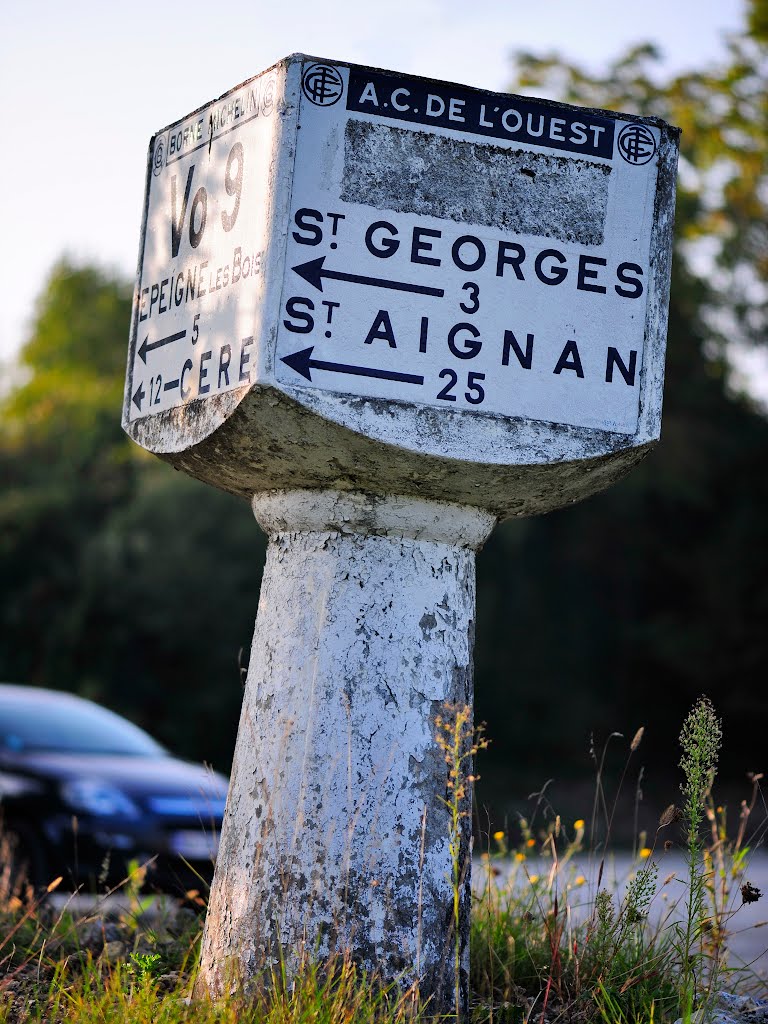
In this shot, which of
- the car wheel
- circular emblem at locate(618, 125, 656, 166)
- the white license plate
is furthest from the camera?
the white license plate

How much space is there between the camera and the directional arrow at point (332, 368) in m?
3.36

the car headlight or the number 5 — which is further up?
the number 5

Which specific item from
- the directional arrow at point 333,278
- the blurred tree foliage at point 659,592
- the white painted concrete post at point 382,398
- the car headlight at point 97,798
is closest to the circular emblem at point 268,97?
the white painted concrete post at point 382,398

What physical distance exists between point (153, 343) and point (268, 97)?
82cm

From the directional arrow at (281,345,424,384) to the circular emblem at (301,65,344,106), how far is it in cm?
63

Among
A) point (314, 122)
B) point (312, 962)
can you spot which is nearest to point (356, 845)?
point (312, 962)

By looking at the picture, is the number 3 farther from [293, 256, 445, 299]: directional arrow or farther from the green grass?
the green grass

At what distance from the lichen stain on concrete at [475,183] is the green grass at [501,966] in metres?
1.32

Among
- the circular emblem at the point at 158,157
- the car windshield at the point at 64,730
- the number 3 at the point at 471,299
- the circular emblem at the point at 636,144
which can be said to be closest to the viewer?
the number 3 at the point at 471,299

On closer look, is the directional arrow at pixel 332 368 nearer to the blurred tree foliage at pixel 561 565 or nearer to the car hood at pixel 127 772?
the car hood at pixel 127 772

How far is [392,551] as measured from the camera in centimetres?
363

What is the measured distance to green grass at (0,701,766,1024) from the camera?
329 centimetres

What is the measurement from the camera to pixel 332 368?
11.1ft

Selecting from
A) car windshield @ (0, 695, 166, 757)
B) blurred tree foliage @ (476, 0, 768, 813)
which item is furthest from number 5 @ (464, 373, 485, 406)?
blurred tree foliage @ (476, 0, 768, 813)
